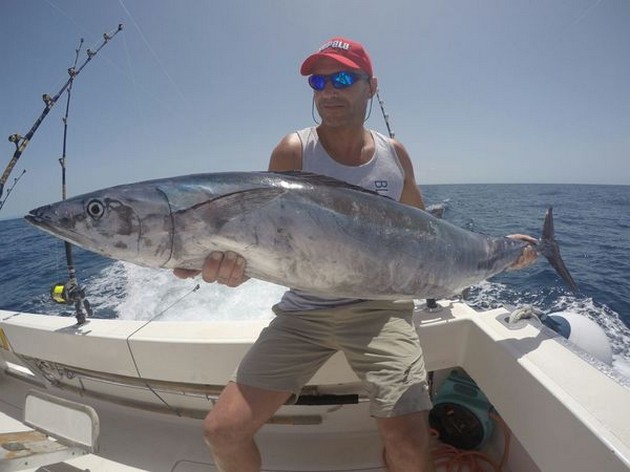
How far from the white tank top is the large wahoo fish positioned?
1.22ft

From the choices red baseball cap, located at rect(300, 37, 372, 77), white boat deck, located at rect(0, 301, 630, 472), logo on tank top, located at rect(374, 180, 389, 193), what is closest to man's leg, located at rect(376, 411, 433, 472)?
white boat deck, located at rect(0, 301, 630, 472)

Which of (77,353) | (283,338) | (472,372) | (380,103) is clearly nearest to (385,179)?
(283,338)

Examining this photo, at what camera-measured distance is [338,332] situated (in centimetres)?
205

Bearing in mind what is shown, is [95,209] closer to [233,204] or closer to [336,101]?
[233,204]

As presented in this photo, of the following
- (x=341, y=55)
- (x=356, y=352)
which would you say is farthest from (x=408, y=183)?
(x=356, y=352)

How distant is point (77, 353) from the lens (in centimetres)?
270

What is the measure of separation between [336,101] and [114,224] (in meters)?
1.61

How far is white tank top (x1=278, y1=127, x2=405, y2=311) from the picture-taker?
2.17 metres

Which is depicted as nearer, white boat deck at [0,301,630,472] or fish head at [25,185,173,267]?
fish head at [25,185,173,267]

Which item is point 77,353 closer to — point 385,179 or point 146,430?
point 146,430

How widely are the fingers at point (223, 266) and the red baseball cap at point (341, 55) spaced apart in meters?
1.50

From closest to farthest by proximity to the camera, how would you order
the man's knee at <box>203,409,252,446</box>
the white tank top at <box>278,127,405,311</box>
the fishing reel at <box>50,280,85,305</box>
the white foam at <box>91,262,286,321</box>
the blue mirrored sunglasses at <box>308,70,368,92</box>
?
the man's knee at <box>203,409,252,446</box>, the white tank top at <box>278,127,405,311</box>, the blue mirrored sunglasses at <box>308,70,368,92</box>, the fishing reel at <box>50,280,85,305</box>, the white foam at <box>91,262,286,321</box>

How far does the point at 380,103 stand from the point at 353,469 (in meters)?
4.55

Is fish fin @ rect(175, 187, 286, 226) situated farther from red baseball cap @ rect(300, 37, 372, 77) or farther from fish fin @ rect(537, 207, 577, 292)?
fish fin @ rect(537, 207, 577, 292)
